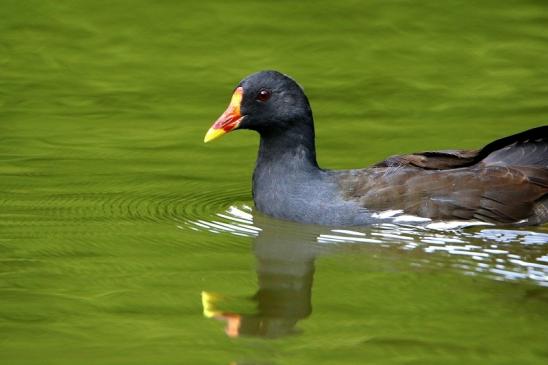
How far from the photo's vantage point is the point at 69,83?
1158cm

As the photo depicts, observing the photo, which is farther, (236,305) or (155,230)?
(155,230)

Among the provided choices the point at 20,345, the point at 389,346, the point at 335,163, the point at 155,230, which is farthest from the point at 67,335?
the point at 335,163

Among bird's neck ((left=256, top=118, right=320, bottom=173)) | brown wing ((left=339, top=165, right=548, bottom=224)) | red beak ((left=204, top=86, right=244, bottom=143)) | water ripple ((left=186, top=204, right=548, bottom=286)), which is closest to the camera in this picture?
→ water ripple ((left=186, top=204, right=548, bottom=286))

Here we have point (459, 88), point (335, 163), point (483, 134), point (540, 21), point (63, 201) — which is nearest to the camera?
point (63, 201)

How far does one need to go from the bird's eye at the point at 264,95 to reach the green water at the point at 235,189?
2.32ft

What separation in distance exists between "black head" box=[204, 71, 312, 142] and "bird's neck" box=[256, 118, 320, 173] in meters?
0.05

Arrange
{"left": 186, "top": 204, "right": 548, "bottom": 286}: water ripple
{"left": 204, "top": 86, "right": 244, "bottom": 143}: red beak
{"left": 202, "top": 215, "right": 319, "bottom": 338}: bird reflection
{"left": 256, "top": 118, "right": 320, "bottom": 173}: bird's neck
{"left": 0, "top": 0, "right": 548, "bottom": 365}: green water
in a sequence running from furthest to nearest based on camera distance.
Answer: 1. {"left": 256, "top": 118, "right": 320, "bottom": 173}: bird's neck
2. {"left": 204, "top": 86, "right": 244, "bottom": 143}: red beak
3. {"left": 186, "top": 204, "right": 548, "bottom": 286}: water ripple
4. {"left": 202, "top": 215, "right": 319, "bottom": 338}: bird reflection
5. {"left": 0, "top": 0, "right": 548, "bottom": 365}: green water

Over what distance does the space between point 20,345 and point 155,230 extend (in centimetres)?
220

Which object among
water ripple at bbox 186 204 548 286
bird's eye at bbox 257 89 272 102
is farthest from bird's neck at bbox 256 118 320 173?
water ripple at bbox 186 204 548 286

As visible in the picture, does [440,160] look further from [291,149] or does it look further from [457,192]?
[291,149]

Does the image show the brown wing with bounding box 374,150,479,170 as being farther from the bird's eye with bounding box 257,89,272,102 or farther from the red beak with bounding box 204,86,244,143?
the red beak with bounding box 204,86,244,143

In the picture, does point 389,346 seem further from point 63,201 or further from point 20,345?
point 63,201

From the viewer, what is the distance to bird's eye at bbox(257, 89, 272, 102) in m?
8.33

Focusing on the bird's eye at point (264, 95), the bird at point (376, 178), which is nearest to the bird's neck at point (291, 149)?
the bird at point (376, 178)
